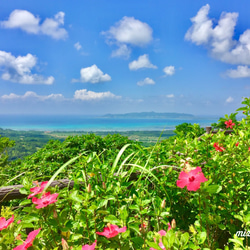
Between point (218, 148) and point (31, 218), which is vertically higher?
point (218, 148)

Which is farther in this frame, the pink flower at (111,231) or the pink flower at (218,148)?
the pink flower at (218,148)

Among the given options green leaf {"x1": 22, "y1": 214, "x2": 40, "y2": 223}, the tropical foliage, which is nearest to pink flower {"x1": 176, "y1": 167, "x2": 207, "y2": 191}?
the tropical foliage

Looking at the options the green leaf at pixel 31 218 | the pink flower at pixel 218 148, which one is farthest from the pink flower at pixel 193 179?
the pink flower at pixel 218 148

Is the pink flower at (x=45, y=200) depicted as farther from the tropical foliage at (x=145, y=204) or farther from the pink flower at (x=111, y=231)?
the pink flower at (x=111, y=231)

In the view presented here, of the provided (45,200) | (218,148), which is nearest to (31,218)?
(45,200)

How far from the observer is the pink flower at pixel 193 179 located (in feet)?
3.70

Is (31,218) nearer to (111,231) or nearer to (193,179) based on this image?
(111,231)

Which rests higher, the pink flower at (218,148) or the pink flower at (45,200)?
the pink flower at (218,148)

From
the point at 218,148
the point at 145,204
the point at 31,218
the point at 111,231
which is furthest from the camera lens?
the point at 218,148

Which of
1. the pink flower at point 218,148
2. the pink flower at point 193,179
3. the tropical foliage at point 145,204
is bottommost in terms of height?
the tropical foliage at point 145,204

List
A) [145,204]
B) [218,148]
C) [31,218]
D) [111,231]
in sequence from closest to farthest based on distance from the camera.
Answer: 1. [111,231]
2. [31,218]
3. [145,204]
4. [218,148]

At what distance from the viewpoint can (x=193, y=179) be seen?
1149 millimetres

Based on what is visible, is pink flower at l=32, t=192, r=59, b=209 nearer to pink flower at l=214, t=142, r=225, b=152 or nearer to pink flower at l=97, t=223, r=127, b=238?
pink flower at l=97, t=223, r=127, b=238

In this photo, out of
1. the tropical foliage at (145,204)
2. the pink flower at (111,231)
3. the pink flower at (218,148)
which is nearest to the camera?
the pink flower at (111,231)
